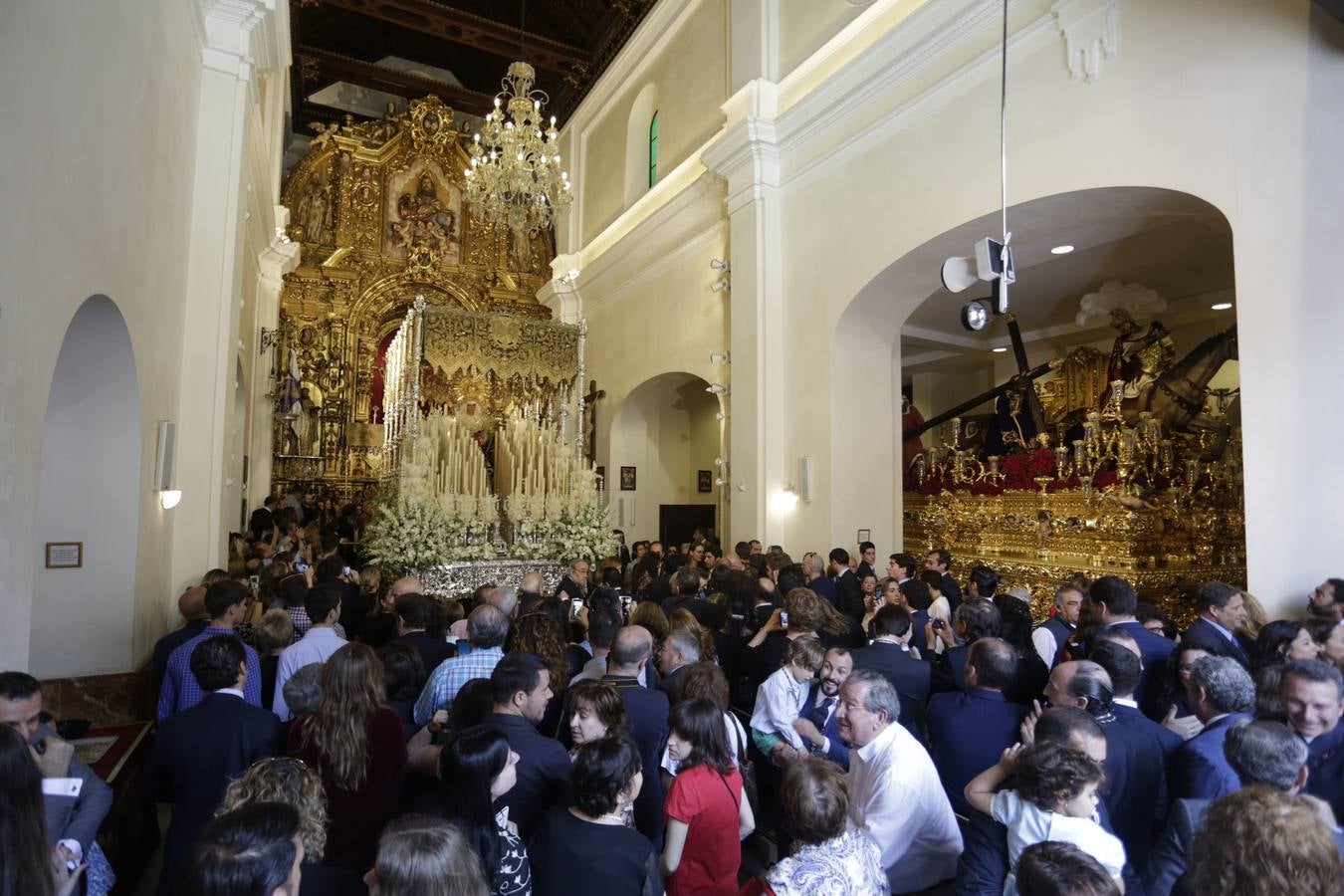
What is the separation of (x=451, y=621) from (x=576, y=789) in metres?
3.08

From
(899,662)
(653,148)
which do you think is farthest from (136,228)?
(653,148)

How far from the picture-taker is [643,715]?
315cm

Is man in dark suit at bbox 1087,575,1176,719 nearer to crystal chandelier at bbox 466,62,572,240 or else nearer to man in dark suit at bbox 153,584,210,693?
man in dark suit at bbox 153,584,210,693

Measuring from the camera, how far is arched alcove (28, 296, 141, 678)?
16.4ft

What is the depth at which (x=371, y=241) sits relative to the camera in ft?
54.6

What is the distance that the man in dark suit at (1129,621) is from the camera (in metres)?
3.76

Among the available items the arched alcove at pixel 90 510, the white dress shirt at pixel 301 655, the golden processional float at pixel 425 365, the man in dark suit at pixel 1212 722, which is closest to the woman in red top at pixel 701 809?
the man in dark suit at pixel 1212 722

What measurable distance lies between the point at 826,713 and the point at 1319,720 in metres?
1.73

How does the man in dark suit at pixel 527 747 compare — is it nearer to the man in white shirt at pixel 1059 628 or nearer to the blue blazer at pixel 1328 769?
the blue blazer at pixel 1328 769

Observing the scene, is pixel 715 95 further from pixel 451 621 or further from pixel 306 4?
pixel 451 621

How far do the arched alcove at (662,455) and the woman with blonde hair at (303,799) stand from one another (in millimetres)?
11590

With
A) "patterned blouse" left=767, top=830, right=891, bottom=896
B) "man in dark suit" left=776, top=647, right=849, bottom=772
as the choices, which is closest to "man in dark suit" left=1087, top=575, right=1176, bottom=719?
"man in dark suit" left=776, top=647, right=849, bottom=772

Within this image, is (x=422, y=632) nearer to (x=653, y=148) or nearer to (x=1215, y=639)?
(x=1215, y=639)

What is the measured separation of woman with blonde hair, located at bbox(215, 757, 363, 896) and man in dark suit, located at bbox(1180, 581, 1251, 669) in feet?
12.6
